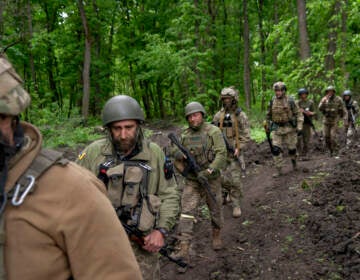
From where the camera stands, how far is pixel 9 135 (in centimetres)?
143

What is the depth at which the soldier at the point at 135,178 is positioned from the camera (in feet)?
11.2

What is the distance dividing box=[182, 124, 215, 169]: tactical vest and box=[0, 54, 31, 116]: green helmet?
5207mm

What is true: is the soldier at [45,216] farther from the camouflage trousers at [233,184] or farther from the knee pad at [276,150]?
the knee pad at [276,150]

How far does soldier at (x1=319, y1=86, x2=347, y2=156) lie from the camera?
1291 centimetres

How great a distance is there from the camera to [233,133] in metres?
8.73

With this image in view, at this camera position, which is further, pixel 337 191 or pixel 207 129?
pixel 337 191

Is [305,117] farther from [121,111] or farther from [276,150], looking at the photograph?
[121,111]

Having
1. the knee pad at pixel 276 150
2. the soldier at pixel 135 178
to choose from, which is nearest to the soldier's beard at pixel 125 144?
the soldier at pixel 135 178

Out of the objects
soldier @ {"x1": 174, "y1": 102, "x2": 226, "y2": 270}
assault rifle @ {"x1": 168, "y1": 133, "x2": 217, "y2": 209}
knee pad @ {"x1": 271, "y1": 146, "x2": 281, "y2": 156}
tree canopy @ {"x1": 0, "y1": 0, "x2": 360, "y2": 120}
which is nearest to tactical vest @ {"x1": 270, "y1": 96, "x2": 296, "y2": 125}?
knee pad @ {"x1": 271, "y1": 146, "x2": 281, "y2": 156}

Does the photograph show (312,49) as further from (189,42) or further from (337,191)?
(337,191)

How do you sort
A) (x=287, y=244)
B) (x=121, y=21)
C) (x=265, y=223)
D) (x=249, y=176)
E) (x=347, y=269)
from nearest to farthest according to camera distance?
(x=347, y=269) < (x=287, y=244) < (x=265, y=223) < (x=249, y=176) < (x=121, y=21)

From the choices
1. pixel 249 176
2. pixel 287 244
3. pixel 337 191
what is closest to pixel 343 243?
pixel 287 244

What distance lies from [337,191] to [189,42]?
13825 millimetres

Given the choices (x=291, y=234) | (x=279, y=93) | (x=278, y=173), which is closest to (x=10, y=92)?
(x=291, y=234)
